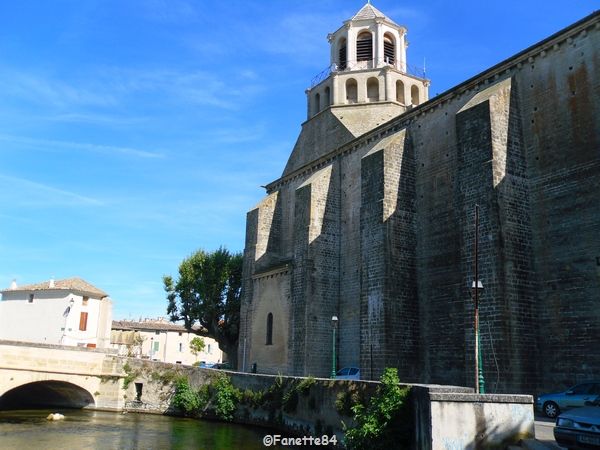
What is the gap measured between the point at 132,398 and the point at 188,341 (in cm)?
3579

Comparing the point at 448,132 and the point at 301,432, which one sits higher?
the point at 448,132

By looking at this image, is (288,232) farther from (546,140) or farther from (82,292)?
(82,292)

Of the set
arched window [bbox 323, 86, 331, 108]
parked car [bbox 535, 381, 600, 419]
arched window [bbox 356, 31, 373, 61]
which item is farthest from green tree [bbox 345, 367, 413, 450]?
arched window [bbox 356, 31, 373, 61]

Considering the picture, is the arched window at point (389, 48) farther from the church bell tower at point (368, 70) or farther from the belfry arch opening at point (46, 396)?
the belfry arch opening at point (46, 396)

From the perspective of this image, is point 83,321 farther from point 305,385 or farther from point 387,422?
point 387,422

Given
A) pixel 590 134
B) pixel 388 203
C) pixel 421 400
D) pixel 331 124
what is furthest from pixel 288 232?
pixel 421 400

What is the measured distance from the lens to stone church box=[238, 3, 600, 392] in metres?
15.4

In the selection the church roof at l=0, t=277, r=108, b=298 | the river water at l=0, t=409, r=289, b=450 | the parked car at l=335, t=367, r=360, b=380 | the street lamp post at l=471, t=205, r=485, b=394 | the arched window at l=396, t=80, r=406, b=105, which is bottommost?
the river water at l=0, t=409, r=289, b=450

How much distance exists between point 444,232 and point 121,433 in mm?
13289

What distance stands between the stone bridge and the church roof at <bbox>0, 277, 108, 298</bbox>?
12035 millimetres

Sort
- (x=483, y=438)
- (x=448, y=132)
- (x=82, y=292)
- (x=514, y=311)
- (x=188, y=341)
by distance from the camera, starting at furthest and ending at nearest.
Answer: (x=188, y=341) < (x=82, y=292) < (x=448, y=132) < (x=514, y=311) < (x=483, y=438)

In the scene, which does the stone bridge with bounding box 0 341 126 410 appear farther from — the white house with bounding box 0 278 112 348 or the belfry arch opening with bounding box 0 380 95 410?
the white house with bounding box 0 278 112 348

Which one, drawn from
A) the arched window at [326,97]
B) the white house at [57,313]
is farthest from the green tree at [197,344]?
the arched window at [326,97]

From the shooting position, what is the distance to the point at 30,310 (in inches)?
1608
